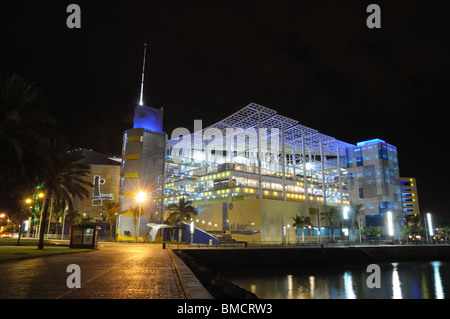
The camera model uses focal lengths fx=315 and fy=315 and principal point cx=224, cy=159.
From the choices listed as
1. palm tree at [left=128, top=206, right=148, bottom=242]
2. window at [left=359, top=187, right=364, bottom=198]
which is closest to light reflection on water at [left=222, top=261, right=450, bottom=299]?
palm tree at [left=128, top=206, right=148, bottom=242]

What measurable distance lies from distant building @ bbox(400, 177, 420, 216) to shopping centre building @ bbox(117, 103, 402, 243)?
104182mm

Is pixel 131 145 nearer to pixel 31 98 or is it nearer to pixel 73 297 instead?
pixel 31 98

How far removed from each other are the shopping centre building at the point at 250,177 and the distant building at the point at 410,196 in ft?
342

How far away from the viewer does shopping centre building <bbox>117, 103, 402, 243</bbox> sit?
70.7 metres

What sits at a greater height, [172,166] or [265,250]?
[172,166]

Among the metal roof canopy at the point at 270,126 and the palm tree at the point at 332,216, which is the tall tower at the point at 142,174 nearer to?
the metal roof canopy at the point at 270,126

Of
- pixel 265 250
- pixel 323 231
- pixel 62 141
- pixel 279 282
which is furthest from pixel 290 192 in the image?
pixel 62 141

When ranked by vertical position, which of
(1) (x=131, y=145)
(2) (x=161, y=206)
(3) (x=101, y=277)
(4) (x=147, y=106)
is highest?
(4) (x=147, y=106)

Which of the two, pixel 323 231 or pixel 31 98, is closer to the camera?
pixel 31 98

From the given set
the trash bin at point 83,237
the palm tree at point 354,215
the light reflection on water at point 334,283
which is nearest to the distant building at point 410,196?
the palm tree at point 354,215

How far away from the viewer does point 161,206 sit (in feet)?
244

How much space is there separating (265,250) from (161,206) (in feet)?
117

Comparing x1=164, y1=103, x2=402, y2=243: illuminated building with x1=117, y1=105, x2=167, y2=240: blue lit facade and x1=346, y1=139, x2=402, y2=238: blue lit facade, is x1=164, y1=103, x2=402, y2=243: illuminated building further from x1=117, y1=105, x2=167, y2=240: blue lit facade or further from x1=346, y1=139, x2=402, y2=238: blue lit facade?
x1=117, y1=105, x2=167, y2=240: blue lit facade

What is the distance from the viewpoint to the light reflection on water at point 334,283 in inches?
1101
